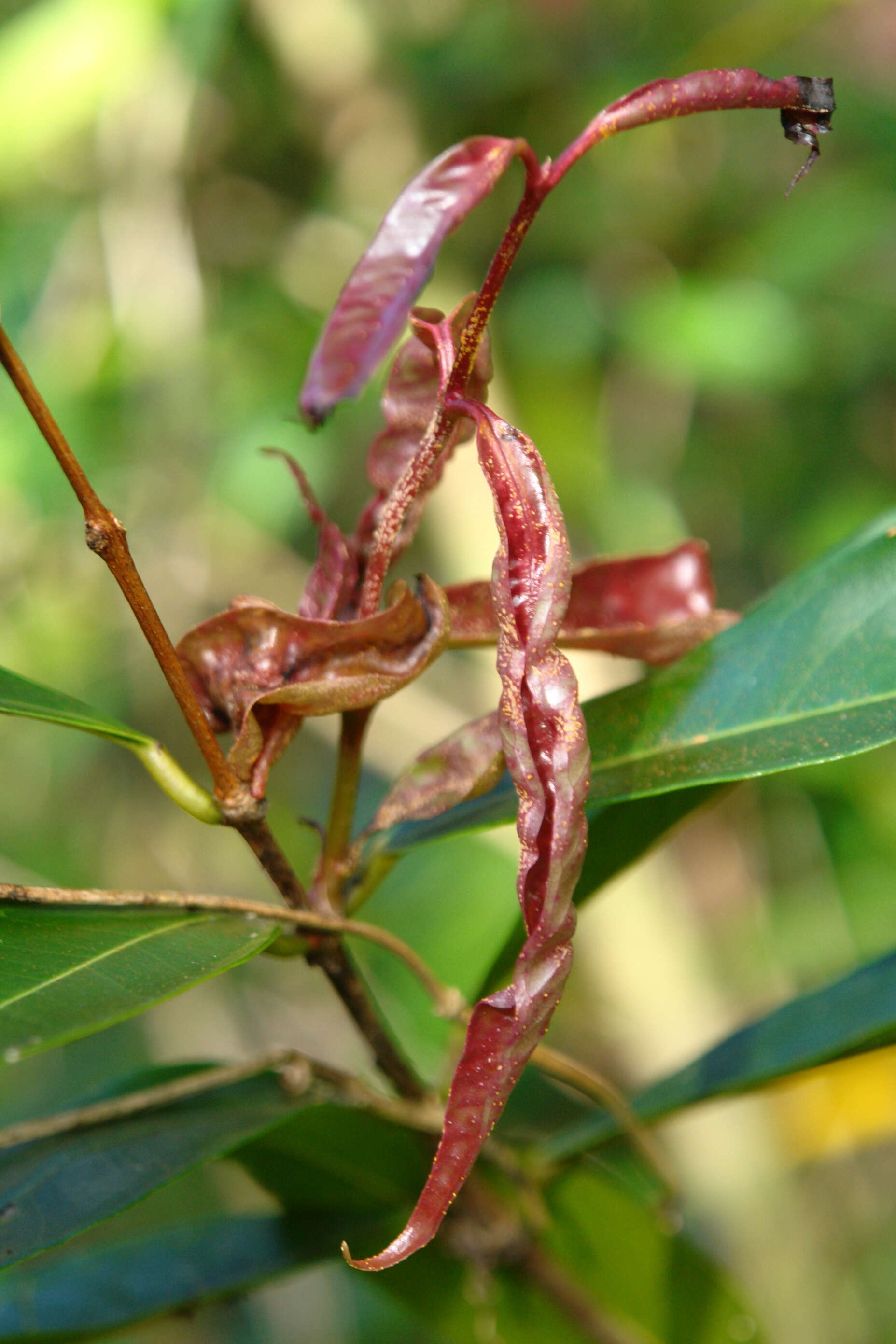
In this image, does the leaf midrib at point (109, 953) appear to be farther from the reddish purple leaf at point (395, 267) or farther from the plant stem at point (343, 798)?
the reddish purple leaf at point (395, 267)

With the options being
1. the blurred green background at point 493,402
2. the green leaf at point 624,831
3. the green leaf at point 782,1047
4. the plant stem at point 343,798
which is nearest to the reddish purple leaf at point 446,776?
the plant stem at point 343,798

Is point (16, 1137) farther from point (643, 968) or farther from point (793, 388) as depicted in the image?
point (793, 388)

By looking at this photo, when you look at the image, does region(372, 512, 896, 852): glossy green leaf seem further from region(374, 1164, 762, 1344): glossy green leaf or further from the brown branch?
region(374, 1164, 762, 1344): glossy green leaf

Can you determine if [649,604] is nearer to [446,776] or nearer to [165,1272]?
[446,776]

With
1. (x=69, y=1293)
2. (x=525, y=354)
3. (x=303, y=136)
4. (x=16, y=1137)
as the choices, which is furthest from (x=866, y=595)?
(x=303, y=136)

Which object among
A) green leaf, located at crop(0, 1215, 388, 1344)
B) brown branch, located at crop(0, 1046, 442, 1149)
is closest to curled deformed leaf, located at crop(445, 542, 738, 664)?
brown branch, located at crop(0, 1046, 442, 1149)
